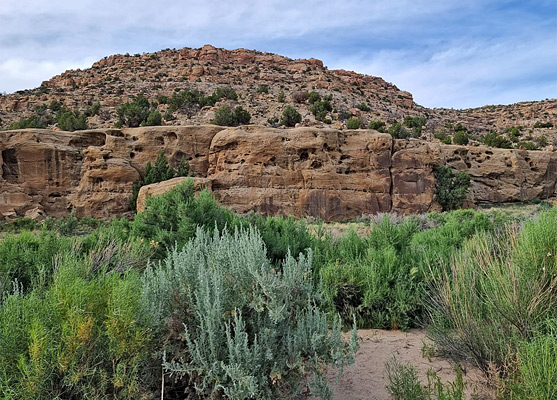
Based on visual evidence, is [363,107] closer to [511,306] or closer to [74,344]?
[511,306]

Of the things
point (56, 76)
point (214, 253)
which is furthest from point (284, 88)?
point (214, 253)

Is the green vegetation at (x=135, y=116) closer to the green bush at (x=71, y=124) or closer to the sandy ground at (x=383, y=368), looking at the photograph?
the green bush at (x=71, y=124)

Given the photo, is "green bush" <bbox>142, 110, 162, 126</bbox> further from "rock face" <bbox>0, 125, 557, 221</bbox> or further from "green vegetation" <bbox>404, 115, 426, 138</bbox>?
"green vegetation" <bbox>404, 115, 426, 138</bbox>

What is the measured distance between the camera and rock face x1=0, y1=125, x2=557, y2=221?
19156 millimetres

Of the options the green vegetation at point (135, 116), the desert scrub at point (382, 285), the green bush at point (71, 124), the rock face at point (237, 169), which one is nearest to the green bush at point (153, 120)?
the green vegetation at point (135, 116)

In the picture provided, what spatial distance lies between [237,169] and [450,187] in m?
12.1

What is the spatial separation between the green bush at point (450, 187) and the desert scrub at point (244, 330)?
66.8ft

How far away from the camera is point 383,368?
380 centimetres

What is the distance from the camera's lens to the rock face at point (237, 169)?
19156mm

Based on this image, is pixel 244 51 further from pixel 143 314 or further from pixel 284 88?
pixel 143 314

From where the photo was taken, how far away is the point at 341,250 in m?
6.79

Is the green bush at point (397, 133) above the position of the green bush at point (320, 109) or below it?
below

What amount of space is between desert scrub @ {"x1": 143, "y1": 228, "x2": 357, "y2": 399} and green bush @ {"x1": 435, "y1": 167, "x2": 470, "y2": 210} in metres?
20.4

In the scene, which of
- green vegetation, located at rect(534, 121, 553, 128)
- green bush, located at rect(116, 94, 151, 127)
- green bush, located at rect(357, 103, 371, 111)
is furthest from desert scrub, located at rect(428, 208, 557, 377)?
green vegetation, located at rect(534, 121, 553, 128)
